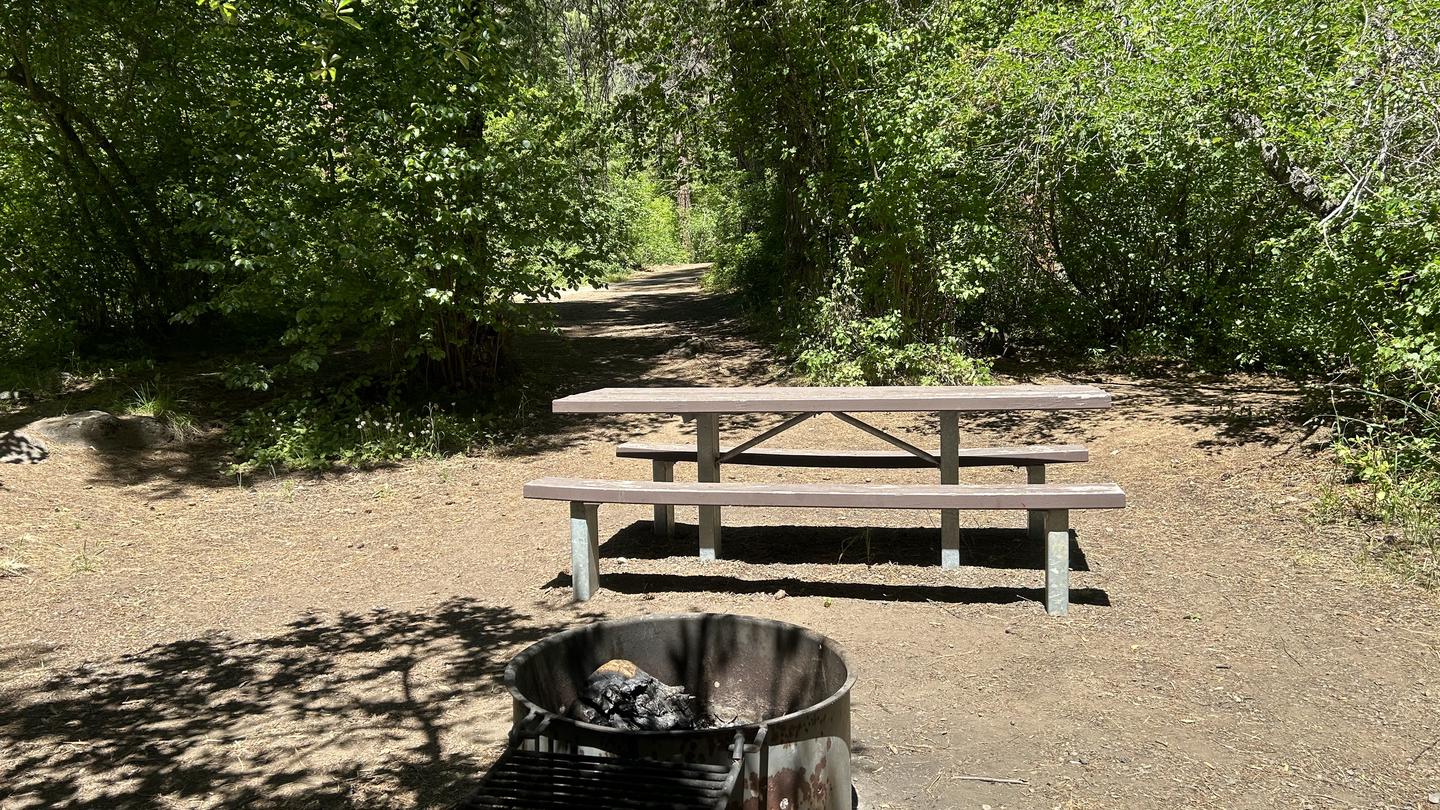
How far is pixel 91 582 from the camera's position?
6062 mm

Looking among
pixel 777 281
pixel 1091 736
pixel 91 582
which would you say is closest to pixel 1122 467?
pixel 1091 736

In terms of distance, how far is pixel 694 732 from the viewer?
101 inches

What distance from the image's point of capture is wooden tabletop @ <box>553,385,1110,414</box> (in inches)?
207

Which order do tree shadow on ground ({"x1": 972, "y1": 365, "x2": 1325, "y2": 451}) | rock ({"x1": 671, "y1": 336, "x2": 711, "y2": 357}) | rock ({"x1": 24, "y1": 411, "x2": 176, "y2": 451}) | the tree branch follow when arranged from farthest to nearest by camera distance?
rock ({"x1": 671, "y1": 336, "x2": 711, "y2": 357}), rock ({"x1": 24, "y1": 411, "x2": 176, "y2": 451}), tree shadow on ground ({"x1": 972, "y1": 365, "x2": 1325, "y2": 451}), the tree branch

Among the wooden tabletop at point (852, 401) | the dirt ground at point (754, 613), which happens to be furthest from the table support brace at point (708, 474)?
the wooden tabletop at point (852, 401)

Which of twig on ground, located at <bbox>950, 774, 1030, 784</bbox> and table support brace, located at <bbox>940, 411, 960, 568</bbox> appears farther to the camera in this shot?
table support brace, located at <bbox>940, 411, 960, 568</bbox>

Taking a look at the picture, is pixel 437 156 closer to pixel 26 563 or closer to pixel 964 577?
pixel 26 563

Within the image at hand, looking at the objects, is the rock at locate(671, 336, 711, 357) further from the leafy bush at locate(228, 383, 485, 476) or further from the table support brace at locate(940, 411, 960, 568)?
the table support brace at locate(940, 411, 960, 568)

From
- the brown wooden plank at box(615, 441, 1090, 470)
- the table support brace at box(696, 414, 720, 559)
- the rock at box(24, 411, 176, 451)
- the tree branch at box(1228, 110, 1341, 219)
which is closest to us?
the table support brace at box(696, 414, 720, 559)

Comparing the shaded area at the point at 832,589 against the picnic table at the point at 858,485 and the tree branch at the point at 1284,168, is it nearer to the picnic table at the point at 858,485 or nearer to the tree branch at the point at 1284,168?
the picnic table at the point at 858,485

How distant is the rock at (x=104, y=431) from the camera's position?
329 inches

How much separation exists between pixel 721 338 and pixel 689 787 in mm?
12289

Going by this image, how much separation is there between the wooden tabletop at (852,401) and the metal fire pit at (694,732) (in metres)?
2.05

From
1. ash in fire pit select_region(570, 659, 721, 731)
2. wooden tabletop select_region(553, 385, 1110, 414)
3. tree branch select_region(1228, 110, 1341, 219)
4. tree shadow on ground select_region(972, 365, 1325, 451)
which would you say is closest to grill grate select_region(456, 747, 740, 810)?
ash in fire pit select_region(570, 659, 721, 731)
